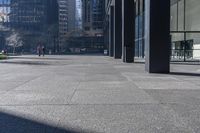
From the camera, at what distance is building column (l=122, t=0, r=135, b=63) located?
112ft

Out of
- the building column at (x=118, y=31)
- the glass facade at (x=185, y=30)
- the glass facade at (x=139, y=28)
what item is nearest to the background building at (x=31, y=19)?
the glass facade at (x=139, y=28)

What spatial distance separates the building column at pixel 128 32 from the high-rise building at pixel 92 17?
3867 inches

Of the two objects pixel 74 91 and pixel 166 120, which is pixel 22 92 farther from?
pixel 166 120

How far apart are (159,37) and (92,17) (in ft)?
420

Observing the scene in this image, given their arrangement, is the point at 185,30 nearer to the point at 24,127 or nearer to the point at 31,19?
the point at 24,127

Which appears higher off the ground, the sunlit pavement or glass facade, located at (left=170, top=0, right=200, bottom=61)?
glass facade, located at (left=170, top=0, right=200, bottom=61)

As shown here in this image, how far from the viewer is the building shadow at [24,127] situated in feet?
23.2

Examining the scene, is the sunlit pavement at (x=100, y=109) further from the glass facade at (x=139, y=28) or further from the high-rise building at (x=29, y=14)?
the high-rise building at (x=29, y=14)

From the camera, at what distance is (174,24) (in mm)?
38156

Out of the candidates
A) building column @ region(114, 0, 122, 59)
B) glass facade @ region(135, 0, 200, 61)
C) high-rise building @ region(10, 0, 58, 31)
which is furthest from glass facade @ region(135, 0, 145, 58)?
high-rise building @ region(10, 0, 58, 31)

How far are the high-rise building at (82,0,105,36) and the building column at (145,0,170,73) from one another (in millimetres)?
113261

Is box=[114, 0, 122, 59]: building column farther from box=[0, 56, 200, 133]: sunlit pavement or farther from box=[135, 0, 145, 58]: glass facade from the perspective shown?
box=[0, 56, 200, 133]: sunlit pavement

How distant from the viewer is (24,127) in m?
7.36

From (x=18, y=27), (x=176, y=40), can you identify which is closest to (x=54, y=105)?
(x=176, y=40)
